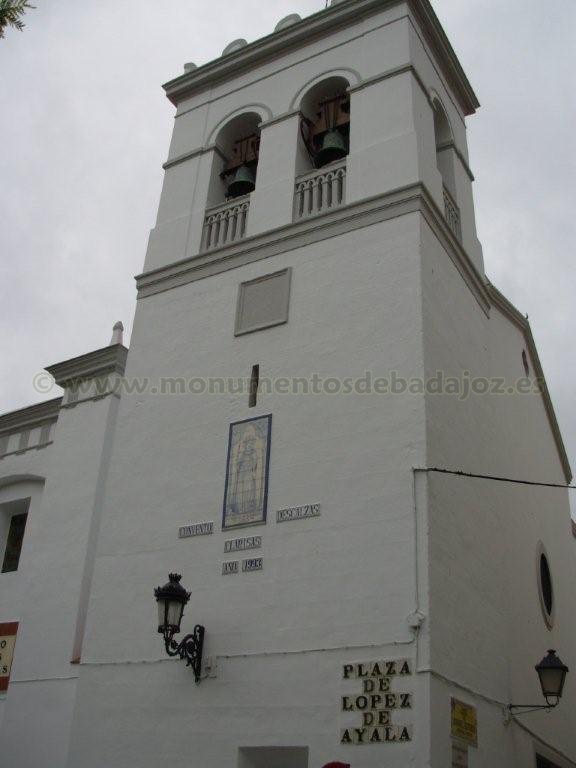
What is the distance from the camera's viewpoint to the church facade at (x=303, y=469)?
8719mm

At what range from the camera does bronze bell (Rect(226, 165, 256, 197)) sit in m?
13.4

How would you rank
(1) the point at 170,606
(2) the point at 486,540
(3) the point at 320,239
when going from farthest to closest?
(3) the point at 320,239 < (2) the point at 486,540 < (1) the point at 170,606

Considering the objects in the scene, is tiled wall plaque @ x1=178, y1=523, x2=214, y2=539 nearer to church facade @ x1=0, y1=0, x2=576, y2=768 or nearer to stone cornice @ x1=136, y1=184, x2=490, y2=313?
church facade @ x1=0, y1=0, x2=576, y2=768

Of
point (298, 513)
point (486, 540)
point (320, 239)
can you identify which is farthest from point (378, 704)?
point (320, 239)

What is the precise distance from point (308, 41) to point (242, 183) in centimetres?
274

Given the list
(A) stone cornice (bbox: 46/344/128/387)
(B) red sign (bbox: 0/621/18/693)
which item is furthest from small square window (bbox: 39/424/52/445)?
→ (B) red sign (bbox: 0/621/18/693)

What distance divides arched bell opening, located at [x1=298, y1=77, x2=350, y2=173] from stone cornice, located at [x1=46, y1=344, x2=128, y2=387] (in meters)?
4.03

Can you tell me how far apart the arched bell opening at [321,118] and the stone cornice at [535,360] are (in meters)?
3.33

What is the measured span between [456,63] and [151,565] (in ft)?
32.5

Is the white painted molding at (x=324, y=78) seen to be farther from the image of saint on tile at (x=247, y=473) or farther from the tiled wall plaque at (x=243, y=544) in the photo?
the tiled wall plaque at (x=243, y=544)

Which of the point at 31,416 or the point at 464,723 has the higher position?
the point at 31,416

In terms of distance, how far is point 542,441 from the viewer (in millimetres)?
15125

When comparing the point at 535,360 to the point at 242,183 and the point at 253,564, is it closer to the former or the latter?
the point at 242,183

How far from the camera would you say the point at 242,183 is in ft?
44.0
